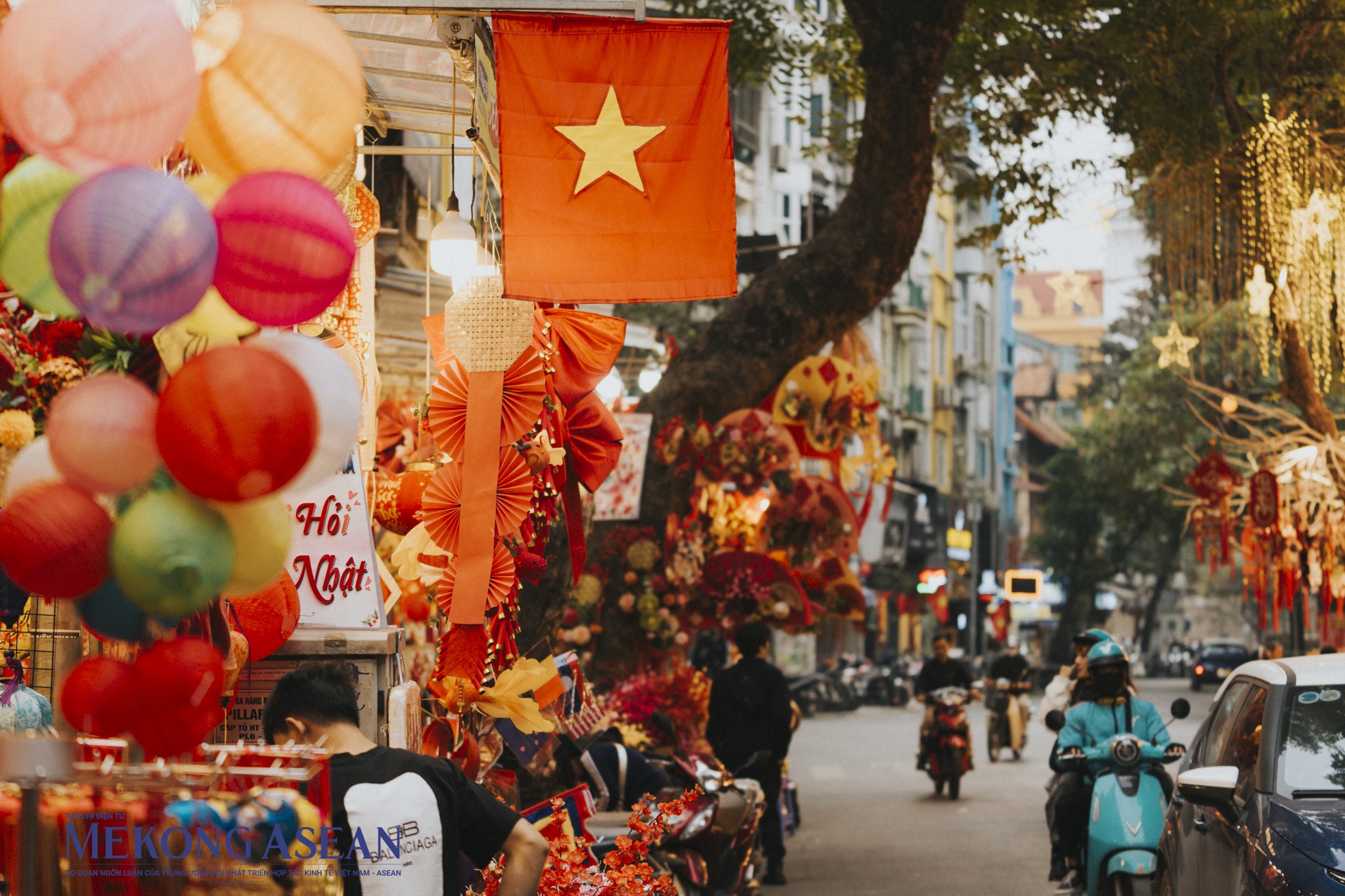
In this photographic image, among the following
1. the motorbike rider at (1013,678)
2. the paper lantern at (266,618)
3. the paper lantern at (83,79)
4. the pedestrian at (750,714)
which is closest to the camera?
the paper lantern at (83,79)

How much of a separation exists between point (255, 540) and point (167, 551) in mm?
225

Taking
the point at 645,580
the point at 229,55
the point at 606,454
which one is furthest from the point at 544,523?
the point at 645,580

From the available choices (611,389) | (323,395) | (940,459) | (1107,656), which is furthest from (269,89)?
(940,459)

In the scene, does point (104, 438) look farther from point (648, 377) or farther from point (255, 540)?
point (648, 377)

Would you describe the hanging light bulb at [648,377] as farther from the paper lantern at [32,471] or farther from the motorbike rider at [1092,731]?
the paper lantern at [32,471]

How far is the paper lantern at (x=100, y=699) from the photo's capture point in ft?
9.68

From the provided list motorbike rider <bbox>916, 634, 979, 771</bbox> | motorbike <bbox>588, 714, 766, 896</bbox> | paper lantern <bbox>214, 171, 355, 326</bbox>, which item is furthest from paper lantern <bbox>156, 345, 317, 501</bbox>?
motorbike rider <bbox>916, 634, 979, 771</bbox>

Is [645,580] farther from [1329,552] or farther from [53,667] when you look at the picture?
[1329,552]

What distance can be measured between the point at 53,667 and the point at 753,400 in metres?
7.47

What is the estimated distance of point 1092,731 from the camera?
852 cm

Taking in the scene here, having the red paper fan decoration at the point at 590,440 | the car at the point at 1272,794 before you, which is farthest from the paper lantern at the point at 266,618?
the car at the point at 1272,794

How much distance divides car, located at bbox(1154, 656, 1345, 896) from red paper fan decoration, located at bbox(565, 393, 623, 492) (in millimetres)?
2628

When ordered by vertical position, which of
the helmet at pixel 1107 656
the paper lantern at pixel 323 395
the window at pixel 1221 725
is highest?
the paper lantern at pixel 323 395

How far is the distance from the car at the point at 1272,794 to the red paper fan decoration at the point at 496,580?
274cm
